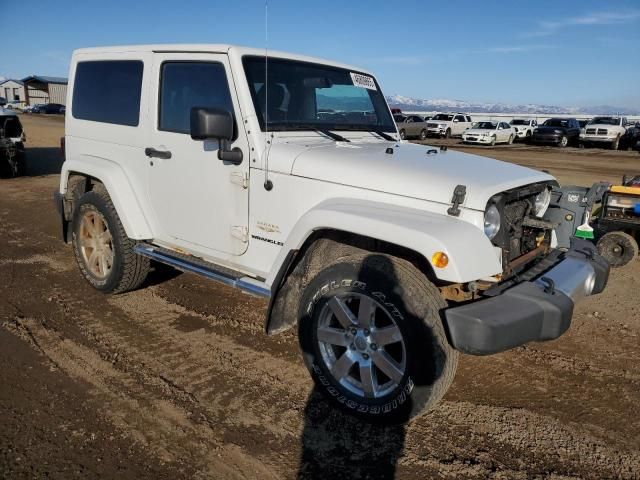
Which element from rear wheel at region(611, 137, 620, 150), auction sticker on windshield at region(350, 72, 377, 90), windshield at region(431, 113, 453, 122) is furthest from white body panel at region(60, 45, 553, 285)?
windshield at region(431, 113, 453, 122)

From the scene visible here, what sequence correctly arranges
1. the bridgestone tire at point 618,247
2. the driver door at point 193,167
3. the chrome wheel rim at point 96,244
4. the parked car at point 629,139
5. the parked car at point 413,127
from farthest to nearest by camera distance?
the parked car at point 413,127, the parked car at point 629,139, the bridgestone tire at point 618,247, the chrome wheel rim at point 96,244, the driver door at point 193,167

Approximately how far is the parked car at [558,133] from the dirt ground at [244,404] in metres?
26.8

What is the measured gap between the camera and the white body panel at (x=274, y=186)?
111 inches

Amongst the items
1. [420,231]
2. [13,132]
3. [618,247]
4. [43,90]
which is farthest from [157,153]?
[43,90]

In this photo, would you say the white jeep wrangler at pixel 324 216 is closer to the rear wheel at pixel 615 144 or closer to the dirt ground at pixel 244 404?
the dirt ground at pixel 244 404

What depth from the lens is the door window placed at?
12.2ft

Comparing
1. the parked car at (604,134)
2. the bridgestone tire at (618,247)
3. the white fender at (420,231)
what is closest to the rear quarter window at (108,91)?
the white fender at (420,231)

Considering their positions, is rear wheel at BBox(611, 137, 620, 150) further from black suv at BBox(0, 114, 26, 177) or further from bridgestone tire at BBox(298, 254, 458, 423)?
bridgestone tire at BBox(298, 254, 458, 423)

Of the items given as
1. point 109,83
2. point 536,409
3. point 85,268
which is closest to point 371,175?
point 536,409

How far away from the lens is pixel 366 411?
2996 mm

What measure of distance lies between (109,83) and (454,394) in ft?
12.4

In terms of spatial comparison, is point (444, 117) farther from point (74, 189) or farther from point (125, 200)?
point (125, 200)

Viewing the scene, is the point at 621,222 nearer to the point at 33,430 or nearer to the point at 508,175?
the point at 508,175

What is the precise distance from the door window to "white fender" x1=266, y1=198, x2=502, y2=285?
3.83 feet
